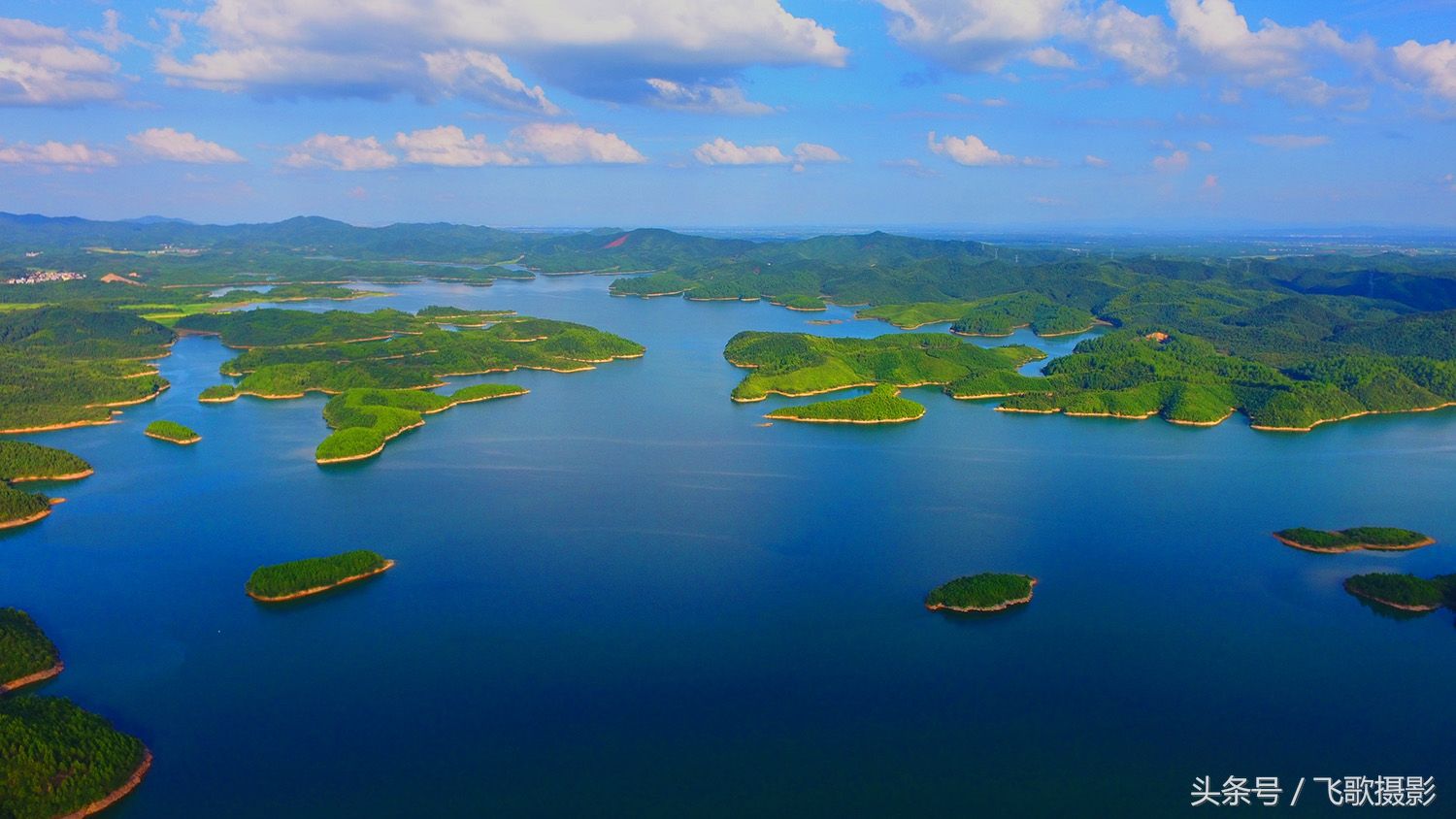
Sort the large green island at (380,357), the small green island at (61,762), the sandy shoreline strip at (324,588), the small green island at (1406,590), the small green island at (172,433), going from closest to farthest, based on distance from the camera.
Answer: the small green island at (61,762) → the small green island at (1406,590) → the sandy shoreline strip at (324,588) → the small green island at (172,433) → the large green island at (380,357)

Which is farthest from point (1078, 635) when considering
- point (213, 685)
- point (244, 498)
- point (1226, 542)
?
point (244, 498)

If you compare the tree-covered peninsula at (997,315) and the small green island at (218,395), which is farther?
the tree-covered peninsula at (997,315)

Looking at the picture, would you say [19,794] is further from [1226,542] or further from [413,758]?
[1226,542]

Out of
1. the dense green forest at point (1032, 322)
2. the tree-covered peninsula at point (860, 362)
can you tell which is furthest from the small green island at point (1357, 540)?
the tree-covered peninsula at point (860, 362)

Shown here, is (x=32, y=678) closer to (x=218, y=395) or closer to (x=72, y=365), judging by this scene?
(x=218, y=395)

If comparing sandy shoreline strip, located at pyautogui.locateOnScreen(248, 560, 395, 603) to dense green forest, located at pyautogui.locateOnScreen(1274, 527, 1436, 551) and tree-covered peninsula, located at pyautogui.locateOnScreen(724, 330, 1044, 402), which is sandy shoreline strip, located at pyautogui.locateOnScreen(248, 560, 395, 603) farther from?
dense green forest, located at pyautogui.locateOnScreen(1274, 527, 1436, 551)

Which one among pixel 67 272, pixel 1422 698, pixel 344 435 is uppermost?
pixel 67 272

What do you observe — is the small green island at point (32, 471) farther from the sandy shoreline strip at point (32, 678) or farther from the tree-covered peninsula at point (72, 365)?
the sandy shoreline strip at point (32, 678)
